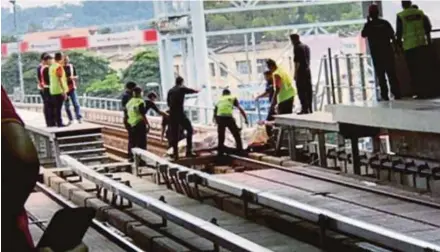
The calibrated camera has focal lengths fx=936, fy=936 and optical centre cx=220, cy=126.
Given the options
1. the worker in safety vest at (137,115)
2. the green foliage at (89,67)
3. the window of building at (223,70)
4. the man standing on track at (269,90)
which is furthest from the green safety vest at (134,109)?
the window of building at (223,70)

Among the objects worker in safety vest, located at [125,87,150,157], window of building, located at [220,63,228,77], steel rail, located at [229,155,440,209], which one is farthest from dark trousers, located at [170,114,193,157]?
window of building, located at [220,63,228,77]

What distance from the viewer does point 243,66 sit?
2300 centimetres

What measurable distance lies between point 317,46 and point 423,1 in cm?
618

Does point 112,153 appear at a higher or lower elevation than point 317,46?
lower

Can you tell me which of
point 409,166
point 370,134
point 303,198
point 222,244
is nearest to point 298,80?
point 370,134

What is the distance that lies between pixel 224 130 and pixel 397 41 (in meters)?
3.77

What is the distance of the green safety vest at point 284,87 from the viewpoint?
14578 millimetres

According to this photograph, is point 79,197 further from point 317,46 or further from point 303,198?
point 317,46

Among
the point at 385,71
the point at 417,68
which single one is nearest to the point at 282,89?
the point at 417,68

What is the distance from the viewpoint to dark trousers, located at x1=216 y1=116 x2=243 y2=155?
14.9m

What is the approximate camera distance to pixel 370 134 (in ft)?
42.3

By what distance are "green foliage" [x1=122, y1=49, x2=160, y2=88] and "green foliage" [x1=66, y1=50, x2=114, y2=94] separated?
2.25 ft

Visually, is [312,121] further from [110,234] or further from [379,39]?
[110,234]

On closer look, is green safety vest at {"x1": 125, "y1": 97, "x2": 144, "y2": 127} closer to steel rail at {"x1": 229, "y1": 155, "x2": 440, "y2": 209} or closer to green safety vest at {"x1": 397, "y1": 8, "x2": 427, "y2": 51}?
steel rail at {"x1": 229, "y1": 155, "x2": 440, "y2": 209}
